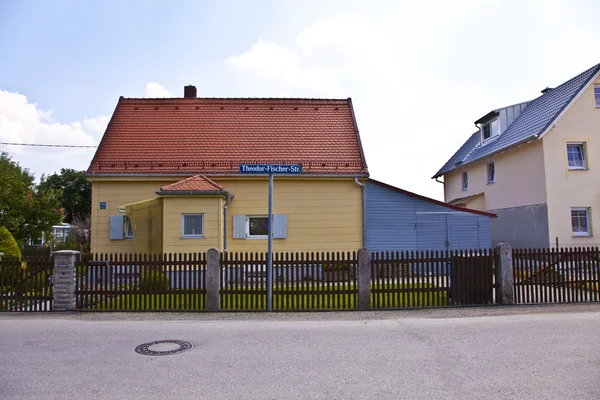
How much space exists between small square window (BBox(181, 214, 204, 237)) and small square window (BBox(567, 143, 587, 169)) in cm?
1626

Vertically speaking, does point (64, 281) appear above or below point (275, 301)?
above

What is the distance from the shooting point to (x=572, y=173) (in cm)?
1939

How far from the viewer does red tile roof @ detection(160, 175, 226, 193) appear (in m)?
14.2

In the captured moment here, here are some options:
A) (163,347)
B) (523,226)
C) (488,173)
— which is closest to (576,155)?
(523,226)

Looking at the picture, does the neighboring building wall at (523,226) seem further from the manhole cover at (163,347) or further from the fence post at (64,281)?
the fence post at (64,281)

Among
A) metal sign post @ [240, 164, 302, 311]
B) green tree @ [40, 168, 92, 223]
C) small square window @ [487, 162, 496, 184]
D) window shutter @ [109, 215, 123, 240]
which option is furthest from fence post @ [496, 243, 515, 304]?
A: green tree @ [40, 168, 92, 223]

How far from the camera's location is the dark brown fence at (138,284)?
9.73 meters

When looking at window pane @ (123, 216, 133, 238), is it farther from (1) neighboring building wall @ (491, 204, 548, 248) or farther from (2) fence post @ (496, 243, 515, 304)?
(1) neighboring building wall @ (491, 204, 548, 248)

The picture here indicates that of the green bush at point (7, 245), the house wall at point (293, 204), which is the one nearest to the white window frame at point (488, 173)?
→ the house wall at point (293, 204)

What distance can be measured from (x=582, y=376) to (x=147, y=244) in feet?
42.3

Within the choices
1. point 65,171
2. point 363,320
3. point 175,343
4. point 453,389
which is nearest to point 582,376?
point 453,389

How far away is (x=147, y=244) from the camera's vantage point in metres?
14.9

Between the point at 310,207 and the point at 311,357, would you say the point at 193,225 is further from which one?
the point at 311,357

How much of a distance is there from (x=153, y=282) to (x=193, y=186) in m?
5.16
